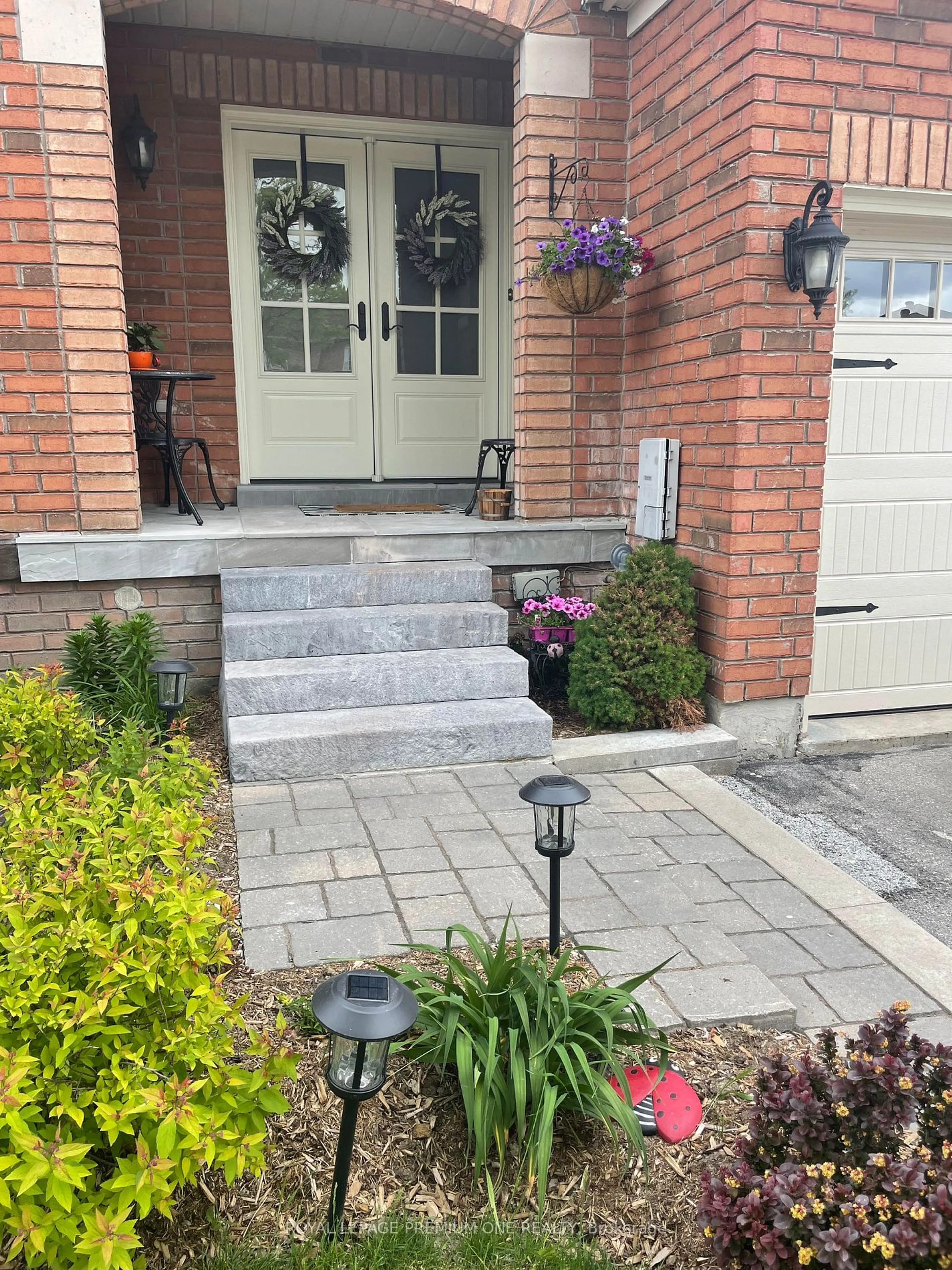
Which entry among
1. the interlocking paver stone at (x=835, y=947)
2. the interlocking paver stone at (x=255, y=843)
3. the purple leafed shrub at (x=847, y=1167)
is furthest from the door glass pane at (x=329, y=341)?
the purple leafed shrub at (x=847, y=1167)

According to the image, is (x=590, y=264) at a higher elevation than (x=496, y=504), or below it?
higher

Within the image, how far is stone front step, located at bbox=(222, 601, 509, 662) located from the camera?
416 cm

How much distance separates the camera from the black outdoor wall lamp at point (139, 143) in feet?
17.4

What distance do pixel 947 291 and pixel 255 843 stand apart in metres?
3.89

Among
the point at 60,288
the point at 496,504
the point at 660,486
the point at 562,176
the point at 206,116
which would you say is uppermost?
the point at 206,116

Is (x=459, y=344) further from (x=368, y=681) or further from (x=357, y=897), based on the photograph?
(x=357, y=897)

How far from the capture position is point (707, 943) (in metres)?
2.49

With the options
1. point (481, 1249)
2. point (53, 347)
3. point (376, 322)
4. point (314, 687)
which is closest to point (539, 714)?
point (314, 687)

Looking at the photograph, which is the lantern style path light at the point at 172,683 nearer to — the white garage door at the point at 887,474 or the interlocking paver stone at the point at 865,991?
the interlocking paver stone at the point at 865,991

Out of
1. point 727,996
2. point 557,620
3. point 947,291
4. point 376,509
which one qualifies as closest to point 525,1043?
point 727,996

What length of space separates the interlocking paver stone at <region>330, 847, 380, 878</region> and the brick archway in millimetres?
3979

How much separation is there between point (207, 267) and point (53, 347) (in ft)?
6.24

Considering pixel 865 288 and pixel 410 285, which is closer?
pixel 865 288

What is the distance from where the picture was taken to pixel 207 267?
5.80 metres
